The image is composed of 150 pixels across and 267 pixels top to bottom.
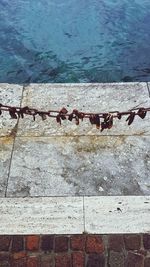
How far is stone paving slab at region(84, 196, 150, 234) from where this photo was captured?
375 cm

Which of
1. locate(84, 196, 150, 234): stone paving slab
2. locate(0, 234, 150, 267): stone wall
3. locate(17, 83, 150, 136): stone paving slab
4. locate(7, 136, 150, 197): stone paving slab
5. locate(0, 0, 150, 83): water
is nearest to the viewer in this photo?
locate(0, 234, 150, 267): stone wall

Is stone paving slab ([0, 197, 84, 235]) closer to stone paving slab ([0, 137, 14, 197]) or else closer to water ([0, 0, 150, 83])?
stone paving slab ([0, 137, 14, 197])

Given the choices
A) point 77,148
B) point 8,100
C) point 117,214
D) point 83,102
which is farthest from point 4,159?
point 117,214

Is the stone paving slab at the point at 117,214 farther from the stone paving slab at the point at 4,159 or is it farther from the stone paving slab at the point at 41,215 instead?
the stone paving slab at the point at 4,159

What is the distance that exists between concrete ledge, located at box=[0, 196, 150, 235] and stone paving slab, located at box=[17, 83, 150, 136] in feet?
3.18

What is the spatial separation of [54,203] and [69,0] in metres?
6.53

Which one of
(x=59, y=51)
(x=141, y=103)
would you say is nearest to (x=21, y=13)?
(x=59, y=51)

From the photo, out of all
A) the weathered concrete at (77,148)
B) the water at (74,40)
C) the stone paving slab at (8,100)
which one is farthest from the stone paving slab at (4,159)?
the water at (74,40)

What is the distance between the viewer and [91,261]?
11.8ft

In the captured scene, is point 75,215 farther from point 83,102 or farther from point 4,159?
point 83,102

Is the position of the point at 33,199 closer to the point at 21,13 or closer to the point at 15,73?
the point at 15,73

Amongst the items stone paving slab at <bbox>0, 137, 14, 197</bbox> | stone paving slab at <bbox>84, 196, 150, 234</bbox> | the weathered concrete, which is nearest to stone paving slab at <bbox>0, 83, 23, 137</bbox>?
the weathered concrete

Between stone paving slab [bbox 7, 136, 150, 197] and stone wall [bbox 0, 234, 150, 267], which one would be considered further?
stone paving slab [bbox 7, 136, 150, 197]

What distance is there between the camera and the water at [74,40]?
7.05 metres
